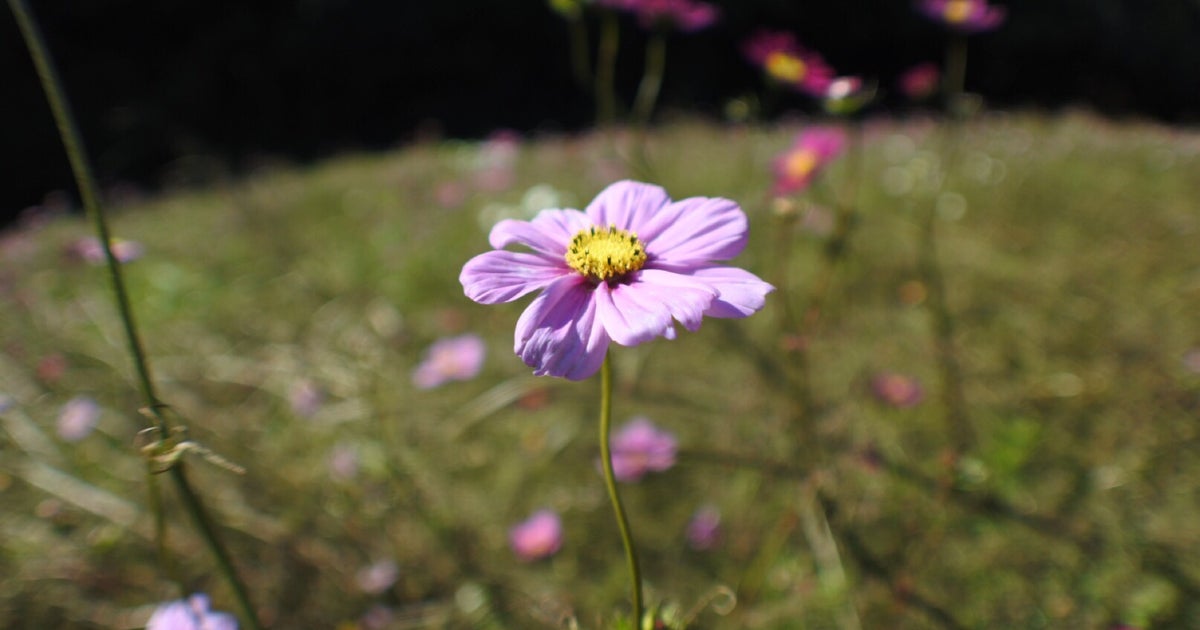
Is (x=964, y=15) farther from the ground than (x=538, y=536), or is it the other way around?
(x=964, y=15)

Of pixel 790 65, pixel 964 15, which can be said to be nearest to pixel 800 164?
pixel 790 65

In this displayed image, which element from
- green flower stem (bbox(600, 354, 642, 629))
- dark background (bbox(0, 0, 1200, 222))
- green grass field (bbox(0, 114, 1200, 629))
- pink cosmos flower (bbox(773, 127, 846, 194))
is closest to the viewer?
green flower stem (bbox(600, 354, 642, 629))

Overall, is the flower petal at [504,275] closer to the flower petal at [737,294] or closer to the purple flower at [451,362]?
the flower petal at [737,294]

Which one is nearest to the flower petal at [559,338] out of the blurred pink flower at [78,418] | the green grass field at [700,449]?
the green grass field at [700,449]

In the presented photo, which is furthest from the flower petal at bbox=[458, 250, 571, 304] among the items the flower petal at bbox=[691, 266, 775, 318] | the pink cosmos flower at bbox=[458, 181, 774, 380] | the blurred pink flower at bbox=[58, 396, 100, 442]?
the blurred pink flower at bbox=[58, 396, 100, 442]

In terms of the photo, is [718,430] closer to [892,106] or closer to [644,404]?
[644,404]

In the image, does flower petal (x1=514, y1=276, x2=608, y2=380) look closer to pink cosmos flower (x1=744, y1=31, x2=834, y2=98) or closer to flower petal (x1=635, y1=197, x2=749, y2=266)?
flower petal (x1=635, y1=197, x2=749, y2=266)

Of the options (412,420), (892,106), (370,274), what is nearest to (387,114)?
(892,106)

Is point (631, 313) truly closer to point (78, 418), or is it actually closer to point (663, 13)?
point (663, 13)
